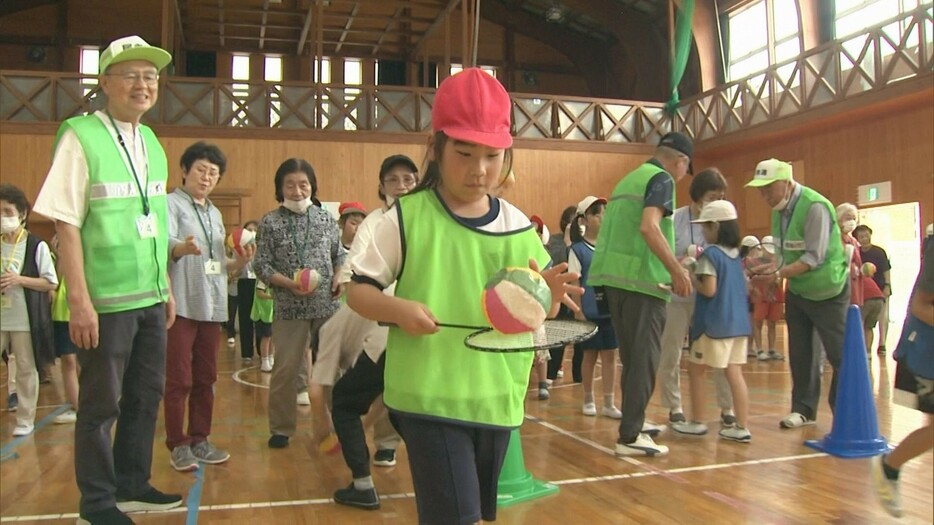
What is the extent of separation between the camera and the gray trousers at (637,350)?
3.94m

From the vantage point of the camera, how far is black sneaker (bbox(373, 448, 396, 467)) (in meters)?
3.96

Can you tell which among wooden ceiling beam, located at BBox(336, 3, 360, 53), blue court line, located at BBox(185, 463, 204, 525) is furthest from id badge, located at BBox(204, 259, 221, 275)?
wooden ceiling beam, located at BBox(336, 3, 360, 53)

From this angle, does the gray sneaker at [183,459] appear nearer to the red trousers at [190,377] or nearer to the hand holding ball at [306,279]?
the red trousers at [190,377]

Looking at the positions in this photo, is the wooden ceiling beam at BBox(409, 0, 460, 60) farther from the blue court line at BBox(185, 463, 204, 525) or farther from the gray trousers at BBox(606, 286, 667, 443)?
the blue court line at BBox(185, 463, 204, 525)

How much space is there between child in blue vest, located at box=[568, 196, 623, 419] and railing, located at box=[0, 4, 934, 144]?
318 inches

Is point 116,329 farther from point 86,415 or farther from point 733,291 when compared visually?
point 733,291

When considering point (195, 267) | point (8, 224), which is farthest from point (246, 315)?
point (195, 267)

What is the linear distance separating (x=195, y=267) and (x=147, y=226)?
973 millimetres

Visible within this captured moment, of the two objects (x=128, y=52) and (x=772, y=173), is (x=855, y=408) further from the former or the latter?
(x=128, y=52)

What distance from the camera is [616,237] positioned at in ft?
13.5

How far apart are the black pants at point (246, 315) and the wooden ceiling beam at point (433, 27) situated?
8.46 metres

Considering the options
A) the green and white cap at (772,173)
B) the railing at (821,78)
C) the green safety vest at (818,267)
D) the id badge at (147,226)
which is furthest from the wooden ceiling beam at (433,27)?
the id badge at (147,226)

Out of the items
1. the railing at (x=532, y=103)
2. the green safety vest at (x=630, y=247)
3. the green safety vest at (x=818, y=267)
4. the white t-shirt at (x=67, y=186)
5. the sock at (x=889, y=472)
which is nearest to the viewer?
the sock at (x=889, y=472)

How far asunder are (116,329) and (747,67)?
638 inches
